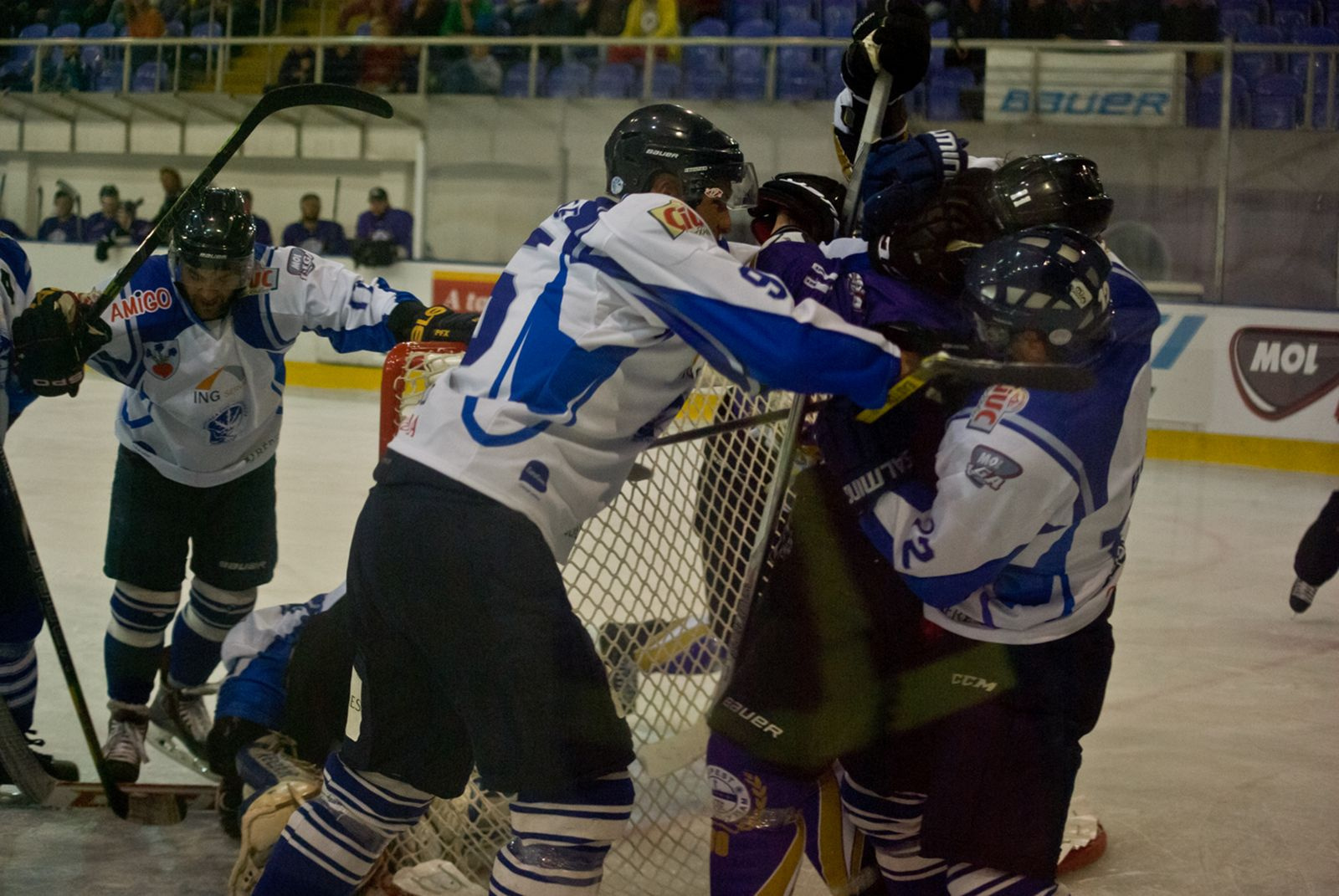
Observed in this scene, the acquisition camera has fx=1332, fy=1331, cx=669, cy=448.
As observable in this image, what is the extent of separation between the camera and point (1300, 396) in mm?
6508

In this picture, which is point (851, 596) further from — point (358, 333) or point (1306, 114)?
point (1306, 114)

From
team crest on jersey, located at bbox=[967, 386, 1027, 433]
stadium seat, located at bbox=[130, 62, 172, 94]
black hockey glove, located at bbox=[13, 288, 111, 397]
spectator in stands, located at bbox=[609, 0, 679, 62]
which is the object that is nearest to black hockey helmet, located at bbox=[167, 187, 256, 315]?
black hockey glove, located at bbox=[13, 288, 111, 397]

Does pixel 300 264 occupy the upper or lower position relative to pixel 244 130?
lower

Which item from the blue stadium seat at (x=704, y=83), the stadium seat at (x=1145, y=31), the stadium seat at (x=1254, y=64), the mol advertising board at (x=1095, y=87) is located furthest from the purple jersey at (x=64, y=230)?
the stadium seat at (x=1254, y=64)

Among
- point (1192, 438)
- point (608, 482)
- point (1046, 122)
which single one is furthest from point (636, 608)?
point (1046, 122)

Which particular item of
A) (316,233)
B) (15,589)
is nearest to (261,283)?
(15,589)

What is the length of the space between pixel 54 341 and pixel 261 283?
16.1 inches

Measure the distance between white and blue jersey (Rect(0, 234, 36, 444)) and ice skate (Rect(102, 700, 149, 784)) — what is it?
1.90 feet

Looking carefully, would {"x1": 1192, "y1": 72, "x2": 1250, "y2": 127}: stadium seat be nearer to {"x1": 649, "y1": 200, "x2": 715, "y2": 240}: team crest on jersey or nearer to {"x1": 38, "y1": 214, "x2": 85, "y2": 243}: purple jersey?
{"x1": 649, "y1": 200, "x2": 715, "y2": 240}: team crest on jersey

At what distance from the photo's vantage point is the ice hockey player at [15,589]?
2.43m

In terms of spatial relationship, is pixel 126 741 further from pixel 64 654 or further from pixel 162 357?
pixel 162 357

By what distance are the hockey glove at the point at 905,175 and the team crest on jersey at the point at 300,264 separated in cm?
124

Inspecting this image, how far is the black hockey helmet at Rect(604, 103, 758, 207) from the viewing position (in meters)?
1.63

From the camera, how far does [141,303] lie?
2535mm
